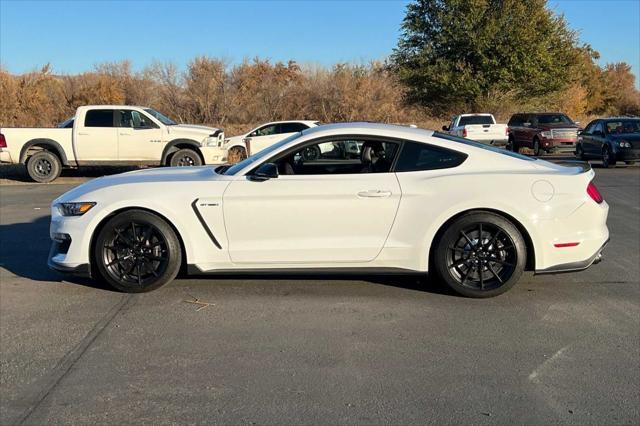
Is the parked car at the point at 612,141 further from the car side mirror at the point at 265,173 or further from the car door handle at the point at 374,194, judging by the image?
the car side mirror at the point at 265,173

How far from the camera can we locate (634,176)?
15.1 m

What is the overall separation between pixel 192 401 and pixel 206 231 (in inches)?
79.7

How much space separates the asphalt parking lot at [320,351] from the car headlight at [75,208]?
77 centimetres

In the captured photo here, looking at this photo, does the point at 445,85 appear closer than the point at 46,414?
No

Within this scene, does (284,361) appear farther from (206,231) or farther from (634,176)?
(634,176)

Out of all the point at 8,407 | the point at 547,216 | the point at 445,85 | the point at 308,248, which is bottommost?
the point at 8,407

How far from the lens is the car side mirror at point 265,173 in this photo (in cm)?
518

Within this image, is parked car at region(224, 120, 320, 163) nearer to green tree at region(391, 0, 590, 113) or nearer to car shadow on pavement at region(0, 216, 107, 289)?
car shadow on pavement at region(0, 216, 107, 289)

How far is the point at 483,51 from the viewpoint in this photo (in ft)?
111

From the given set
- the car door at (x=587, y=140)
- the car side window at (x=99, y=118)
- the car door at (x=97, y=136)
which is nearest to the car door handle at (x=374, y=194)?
the car door at (x=97, y=136)

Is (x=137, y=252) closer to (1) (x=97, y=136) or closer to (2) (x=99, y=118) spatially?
(1) (x=97, y=136)

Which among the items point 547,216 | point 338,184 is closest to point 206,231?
point 338,184

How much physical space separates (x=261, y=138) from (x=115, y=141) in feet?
15.5

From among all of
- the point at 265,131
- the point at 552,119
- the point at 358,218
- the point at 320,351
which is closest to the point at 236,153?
the point at 265,131
